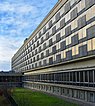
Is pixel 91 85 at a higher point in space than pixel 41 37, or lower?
lower

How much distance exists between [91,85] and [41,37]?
54467mm

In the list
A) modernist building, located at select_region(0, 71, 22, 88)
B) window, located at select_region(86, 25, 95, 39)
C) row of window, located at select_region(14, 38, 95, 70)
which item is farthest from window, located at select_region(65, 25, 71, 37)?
modernist building, located at select_region(0, 71, 22, 88)

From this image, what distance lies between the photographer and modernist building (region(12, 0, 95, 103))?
5225 centimetres

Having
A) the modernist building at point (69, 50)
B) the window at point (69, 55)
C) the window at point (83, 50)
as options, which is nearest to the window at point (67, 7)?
the modernist building at point (69, 50)

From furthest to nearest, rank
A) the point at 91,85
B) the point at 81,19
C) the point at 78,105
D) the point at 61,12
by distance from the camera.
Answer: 1. the point at 61,12
2. the point at 81,19
3. the point at 91,85
4. the point at 78,105

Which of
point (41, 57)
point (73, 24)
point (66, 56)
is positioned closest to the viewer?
point (73, 24)

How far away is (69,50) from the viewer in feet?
210

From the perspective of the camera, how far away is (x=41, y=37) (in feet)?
341

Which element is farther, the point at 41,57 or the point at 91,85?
the point at 41,57

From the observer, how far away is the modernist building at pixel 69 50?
171ft

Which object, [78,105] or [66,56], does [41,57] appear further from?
[78,105]

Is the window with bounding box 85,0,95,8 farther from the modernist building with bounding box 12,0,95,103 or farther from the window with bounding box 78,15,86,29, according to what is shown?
the window with bounding box 78,15,86,29

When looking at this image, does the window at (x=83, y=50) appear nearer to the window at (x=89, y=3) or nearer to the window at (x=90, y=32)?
the window at (x=90, y=32)

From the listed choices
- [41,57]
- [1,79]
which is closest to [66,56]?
[41,57]
